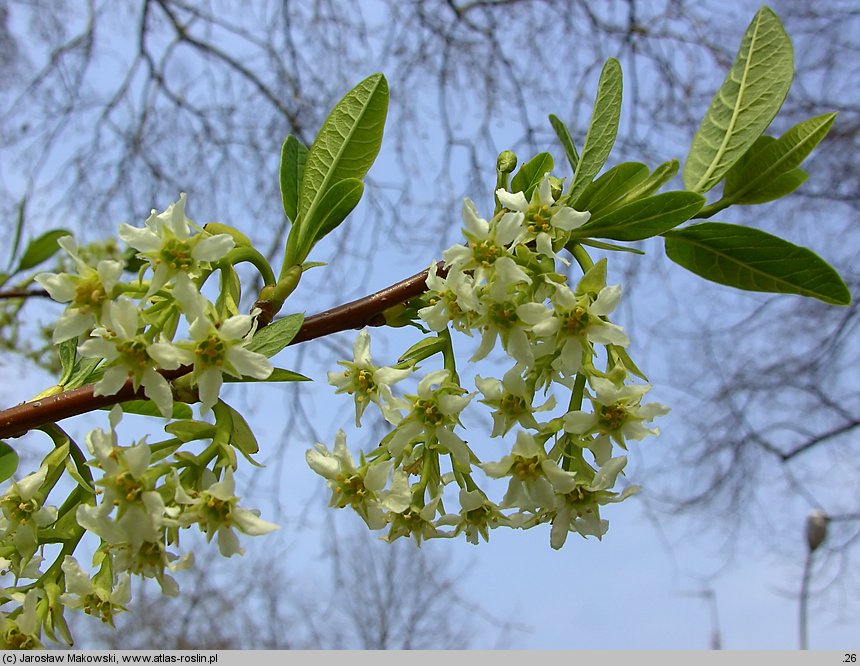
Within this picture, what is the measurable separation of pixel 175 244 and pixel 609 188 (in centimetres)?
62

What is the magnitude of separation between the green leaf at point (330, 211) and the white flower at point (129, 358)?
0.91 feet

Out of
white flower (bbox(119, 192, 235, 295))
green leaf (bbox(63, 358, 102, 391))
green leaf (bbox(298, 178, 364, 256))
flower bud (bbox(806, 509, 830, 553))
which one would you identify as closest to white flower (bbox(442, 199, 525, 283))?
green leaf (bbox(298, 178, 364, 256))

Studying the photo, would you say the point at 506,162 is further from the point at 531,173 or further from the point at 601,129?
the point at 601,129

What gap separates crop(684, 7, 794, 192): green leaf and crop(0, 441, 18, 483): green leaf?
116cm

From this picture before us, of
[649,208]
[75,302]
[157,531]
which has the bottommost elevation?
[157,531]

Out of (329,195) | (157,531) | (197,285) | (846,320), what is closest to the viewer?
(157,531)

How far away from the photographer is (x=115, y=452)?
88cm

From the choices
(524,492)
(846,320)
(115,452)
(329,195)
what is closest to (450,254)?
(329,195)

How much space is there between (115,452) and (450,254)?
465mm

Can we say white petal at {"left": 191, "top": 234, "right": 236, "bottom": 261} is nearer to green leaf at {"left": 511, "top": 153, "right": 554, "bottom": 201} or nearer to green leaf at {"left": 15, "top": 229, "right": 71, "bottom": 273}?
green leaf at {"left": 511, "top": 153, "right": 554, "bottom": 201}

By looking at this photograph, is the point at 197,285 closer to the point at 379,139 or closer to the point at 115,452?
the point at 115,452

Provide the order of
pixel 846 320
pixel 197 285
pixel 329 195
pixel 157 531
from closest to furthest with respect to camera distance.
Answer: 1. pixel 157 531
2. pixel 197 285
3. pixel 329 195
4. pixel 846 320

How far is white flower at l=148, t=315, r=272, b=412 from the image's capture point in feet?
2.96

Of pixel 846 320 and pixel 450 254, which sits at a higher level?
pixel 846 320
